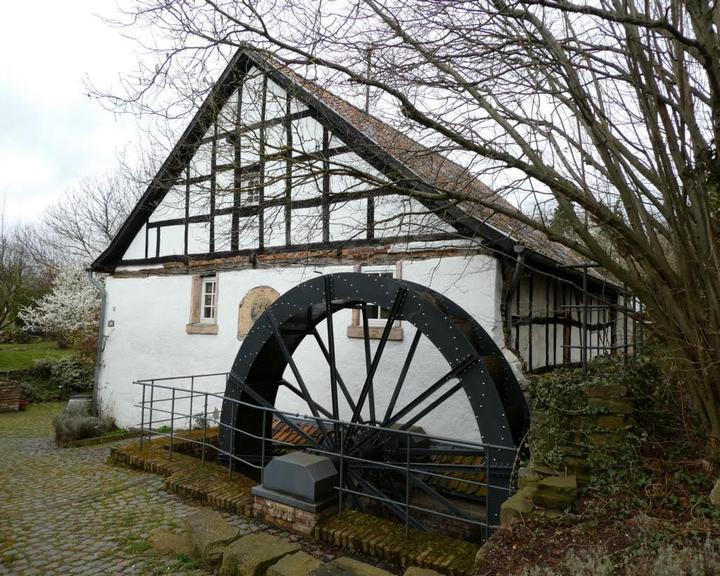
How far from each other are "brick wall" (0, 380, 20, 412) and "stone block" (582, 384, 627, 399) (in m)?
14.8

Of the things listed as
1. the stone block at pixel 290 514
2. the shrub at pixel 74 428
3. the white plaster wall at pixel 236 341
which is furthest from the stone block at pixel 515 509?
the shrub at pixel 74 428

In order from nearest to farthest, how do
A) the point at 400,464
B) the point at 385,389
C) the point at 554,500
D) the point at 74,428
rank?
the point at 554,500 < the point at 400,464 < the point at 385,389 < the point at 74,428

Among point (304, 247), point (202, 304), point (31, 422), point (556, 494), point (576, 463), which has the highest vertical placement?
point (304, 247)

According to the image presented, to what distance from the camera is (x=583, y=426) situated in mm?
3523

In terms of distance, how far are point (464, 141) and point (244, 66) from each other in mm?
6033

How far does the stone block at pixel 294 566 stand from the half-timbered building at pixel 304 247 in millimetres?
2455

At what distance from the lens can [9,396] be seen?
13438 millimetres

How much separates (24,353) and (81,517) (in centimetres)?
1872

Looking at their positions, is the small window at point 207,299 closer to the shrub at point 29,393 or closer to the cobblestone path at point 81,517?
the cobblestone path at point 81,517

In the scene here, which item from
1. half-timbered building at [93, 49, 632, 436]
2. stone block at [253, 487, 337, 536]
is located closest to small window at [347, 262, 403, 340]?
half-timbered building at [93, 49, 632, 436]

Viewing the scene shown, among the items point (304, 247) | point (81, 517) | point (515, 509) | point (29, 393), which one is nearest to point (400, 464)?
point (515, 509)

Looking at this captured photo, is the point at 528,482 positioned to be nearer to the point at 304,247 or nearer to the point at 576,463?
the point at 576,463

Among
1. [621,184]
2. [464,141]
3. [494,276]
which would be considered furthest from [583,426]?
[494,276]

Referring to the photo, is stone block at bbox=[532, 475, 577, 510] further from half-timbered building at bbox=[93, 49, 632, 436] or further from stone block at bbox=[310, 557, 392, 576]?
half-timbered building at bbox=[93, 49, 632, 436]
